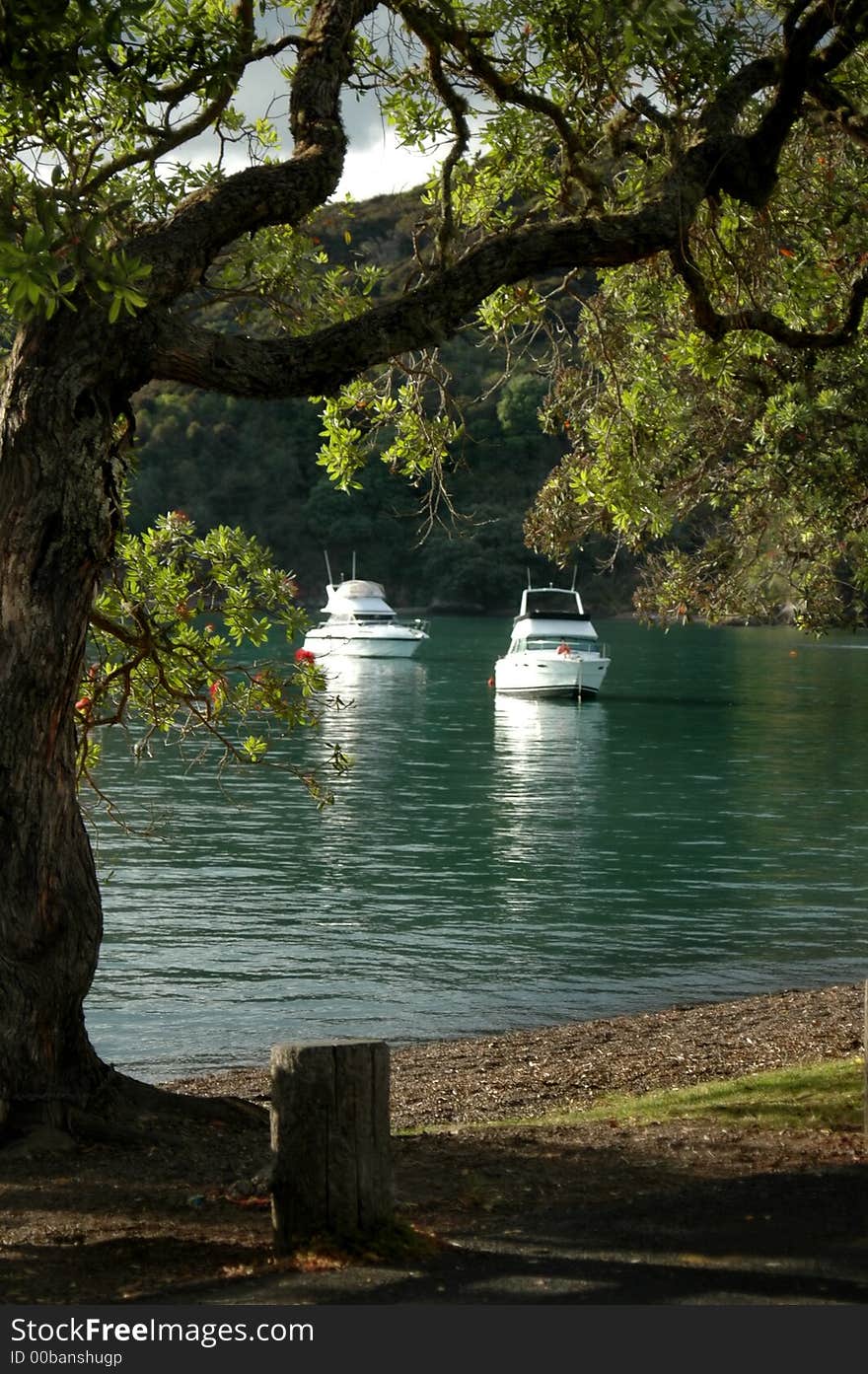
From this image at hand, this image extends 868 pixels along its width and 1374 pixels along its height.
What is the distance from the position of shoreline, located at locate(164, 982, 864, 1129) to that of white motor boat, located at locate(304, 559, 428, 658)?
66.9 meters

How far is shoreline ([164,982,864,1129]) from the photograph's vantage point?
12.6 m

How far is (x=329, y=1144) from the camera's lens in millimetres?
6520

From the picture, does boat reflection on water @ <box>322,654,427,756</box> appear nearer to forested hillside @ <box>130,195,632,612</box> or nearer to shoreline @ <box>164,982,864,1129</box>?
shoreline @ <box>164,982,864,1129</box>

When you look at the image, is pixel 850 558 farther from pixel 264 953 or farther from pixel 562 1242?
pixel 562 1242

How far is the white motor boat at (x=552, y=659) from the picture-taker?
193 feet

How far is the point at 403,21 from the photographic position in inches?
422

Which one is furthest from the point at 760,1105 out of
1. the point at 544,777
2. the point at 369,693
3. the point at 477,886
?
the point at 369,693

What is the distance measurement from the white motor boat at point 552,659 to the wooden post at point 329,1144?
52225mm

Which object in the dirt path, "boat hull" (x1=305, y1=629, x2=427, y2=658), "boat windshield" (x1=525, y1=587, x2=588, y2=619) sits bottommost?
the dirt path

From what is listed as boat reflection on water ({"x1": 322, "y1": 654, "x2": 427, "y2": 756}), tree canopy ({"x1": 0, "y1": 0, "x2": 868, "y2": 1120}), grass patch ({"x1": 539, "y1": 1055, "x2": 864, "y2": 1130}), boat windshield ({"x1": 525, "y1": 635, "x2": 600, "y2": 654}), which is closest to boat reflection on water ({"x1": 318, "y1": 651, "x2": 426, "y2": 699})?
boat reflection on water ({"x1": 322, "y1": 654, "x2": 427, "y2": 756})

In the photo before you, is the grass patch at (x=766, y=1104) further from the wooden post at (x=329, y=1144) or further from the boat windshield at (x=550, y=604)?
the boat windshield at (x=550, y=604)

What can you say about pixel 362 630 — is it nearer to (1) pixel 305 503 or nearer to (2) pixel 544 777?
(2) pixel 544 777

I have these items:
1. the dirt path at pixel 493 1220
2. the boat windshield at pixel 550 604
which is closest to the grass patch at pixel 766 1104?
the dirt path at pixel 493 1220

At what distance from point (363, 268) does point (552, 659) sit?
154ft
